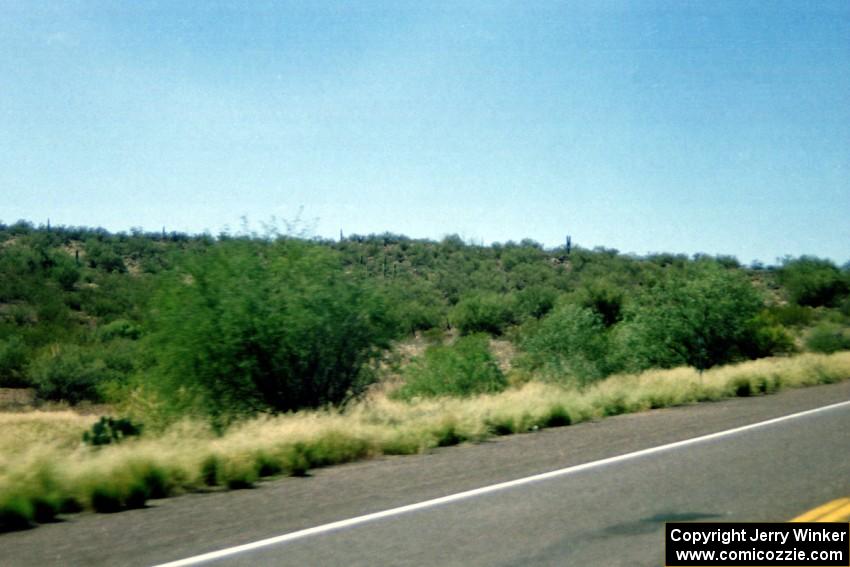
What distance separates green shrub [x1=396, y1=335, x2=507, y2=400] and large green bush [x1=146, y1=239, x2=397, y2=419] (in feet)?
30.2

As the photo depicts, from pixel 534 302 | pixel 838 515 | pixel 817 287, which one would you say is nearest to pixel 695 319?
pixel 534 302

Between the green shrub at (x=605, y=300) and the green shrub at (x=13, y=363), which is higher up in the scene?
the green shrub at (x=605, y=300)

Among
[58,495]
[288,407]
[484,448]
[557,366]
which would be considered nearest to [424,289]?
[557,366]

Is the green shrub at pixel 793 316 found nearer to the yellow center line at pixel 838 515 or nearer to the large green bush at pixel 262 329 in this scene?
the large green bush at pixel 262 329

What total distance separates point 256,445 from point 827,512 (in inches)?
306

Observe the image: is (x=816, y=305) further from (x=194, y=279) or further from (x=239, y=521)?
(x=239, y=521)

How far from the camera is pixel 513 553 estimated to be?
7.56 metres

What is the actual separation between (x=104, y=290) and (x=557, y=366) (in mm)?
32082

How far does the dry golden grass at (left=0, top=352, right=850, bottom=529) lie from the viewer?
10086 millimetres

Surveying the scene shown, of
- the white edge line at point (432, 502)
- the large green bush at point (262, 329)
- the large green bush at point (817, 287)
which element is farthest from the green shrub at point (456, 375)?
the large green bush at point (817, 287)

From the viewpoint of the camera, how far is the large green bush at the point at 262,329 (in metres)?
19.7

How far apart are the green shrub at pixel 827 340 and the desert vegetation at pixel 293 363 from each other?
5.8 inches

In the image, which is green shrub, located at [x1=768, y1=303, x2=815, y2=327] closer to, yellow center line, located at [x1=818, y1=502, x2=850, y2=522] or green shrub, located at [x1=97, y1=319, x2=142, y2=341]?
green shrub, located at [x1=97, y1=319, x2=142, y2=341]

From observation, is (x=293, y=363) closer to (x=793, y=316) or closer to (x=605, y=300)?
(x=605, y=300)
